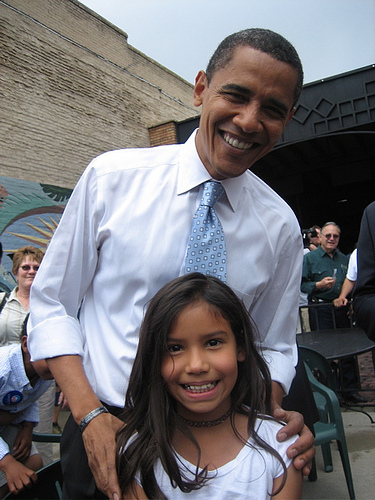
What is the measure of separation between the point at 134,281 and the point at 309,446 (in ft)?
2.25

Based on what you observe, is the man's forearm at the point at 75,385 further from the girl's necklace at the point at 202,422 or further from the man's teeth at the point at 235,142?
the man's teeth at the point at 235,142

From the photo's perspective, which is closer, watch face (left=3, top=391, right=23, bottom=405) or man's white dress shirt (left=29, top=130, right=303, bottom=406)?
man's white dress shirt (left=29, top=130, right=303, bottom=406)

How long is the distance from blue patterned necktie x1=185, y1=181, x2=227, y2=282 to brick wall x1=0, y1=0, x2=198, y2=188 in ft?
29.9

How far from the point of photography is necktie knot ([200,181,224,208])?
4.91 ft

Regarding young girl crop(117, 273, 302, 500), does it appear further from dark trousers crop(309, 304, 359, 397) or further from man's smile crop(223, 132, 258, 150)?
dark trousers crop(309, 304, 359, 397)

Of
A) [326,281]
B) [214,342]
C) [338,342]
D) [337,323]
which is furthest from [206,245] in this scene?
[337,323]

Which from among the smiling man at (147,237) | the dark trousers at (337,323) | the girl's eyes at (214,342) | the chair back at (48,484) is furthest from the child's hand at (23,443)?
the dark trousers at (337,323)

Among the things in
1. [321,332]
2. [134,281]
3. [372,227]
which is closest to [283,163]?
[321,332]

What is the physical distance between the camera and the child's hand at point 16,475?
185 cm

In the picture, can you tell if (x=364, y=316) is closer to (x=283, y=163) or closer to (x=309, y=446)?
(x=309, y=446)

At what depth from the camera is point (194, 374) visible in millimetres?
1300

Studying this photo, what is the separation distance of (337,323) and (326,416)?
2.61 meters

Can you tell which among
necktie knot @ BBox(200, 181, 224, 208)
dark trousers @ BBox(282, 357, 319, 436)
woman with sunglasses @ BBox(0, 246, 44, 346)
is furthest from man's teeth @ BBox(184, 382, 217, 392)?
woman with sunglasses @ BBox(0, 246, 44, 346)

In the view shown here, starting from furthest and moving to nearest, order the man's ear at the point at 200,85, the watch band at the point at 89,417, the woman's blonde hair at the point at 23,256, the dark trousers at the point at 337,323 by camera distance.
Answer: the dark trousers at the point at 337,323 → the woman's blonde hair at the point at 23,256 → the man's ear at the point at 200,85 → the watch band at the point at 89,417
